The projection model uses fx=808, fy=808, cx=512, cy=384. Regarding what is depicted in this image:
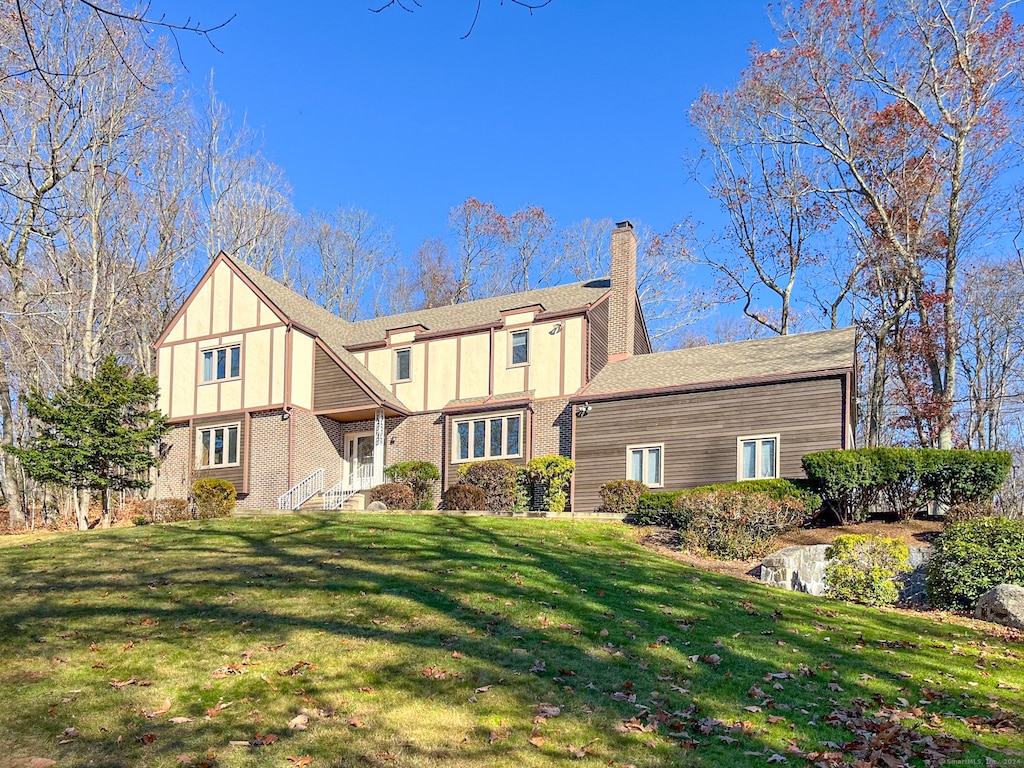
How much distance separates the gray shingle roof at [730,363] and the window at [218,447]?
11.2 metres

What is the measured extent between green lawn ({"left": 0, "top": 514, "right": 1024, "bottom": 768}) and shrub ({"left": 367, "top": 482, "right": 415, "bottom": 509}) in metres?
9.58


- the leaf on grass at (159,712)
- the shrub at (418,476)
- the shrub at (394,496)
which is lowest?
the leaf on grass at (159,712)

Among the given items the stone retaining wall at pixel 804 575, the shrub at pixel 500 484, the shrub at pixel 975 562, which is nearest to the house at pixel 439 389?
the shrub at pixel 500 484

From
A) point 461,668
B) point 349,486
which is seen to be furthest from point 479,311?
point 461,668

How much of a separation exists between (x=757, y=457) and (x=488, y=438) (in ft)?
26.7

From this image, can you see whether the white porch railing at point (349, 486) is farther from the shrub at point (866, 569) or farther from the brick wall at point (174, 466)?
the shrub at point (866, 569)

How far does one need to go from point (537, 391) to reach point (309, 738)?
62.2 ft

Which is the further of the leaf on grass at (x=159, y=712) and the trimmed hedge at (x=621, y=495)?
the trimmed hedge at (x=621, y=495)

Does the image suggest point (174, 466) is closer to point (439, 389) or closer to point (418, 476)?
point (418, 476)

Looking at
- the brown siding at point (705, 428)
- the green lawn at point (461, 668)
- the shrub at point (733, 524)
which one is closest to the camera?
the green lawn at point (461, 668)

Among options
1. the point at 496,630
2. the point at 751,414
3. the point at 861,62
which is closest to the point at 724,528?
the point at 751,414

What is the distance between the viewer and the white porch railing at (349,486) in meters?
24.4

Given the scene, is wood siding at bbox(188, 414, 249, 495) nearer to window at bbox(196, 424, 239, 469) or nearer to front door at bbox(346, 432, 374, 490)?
window at bbox(196, 424, 239, 469)

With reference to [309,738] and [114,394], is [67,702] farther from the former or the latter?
[114,394]
